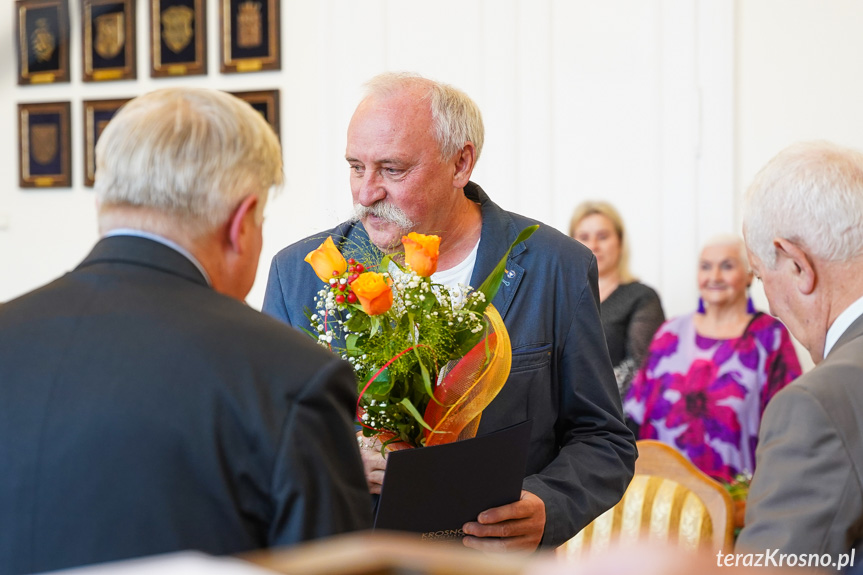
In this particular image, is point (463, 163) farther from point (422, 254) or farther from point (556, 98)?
point (556, 98)

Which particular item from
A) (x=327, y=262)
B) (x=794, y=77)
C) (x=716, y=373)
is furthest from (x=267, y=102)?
(x=327, y=262)

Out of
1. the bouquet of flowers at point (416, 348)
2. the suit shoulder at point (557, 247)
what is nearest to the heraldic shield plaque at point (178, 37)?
the suit shoulder at point (557, 247)

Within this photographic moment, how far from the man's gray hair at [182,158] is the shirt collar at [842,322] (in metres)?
1.10

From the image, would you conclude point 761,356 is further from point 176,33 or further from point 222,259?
point 176,33

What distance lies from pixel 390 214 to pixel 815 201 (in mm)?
893

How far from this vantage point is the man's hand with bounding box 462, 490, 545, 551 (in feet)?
5.56

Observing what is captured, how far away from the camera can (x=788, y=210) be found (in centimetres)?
175

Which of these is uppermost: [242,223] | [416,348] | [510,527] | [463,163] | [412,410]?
[463,163]

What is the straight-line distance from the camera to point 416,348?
161 cm

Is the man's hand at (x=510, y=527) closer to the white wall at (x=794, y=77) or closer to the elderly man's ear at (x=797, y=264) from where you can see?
the elderly man's ear at (x=797, y=264)

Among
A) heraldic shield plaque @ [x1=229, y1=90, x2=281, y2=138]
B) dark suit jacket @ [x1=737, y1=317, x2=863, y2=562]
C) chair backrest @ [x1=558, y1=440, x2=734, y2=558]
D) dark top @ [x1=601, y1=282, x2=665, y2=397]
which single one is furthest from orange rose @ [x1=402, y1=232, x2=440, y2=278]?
heraldic shield plaque @ [x1=229, y1=90, x2=281, y2=138]

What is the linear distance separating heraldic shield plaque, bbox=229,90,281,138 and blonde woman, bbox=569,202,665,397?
2050 mm

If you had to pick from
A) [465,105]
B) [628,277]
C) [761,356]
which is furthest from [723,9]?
[465,105]

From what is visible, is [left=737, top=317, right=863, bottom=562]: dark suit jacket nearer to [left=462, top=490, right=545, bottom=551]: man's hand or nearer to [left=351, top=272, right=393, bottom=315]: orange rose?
[left=462, top=490, right=545, bottom=551]: man's hand
